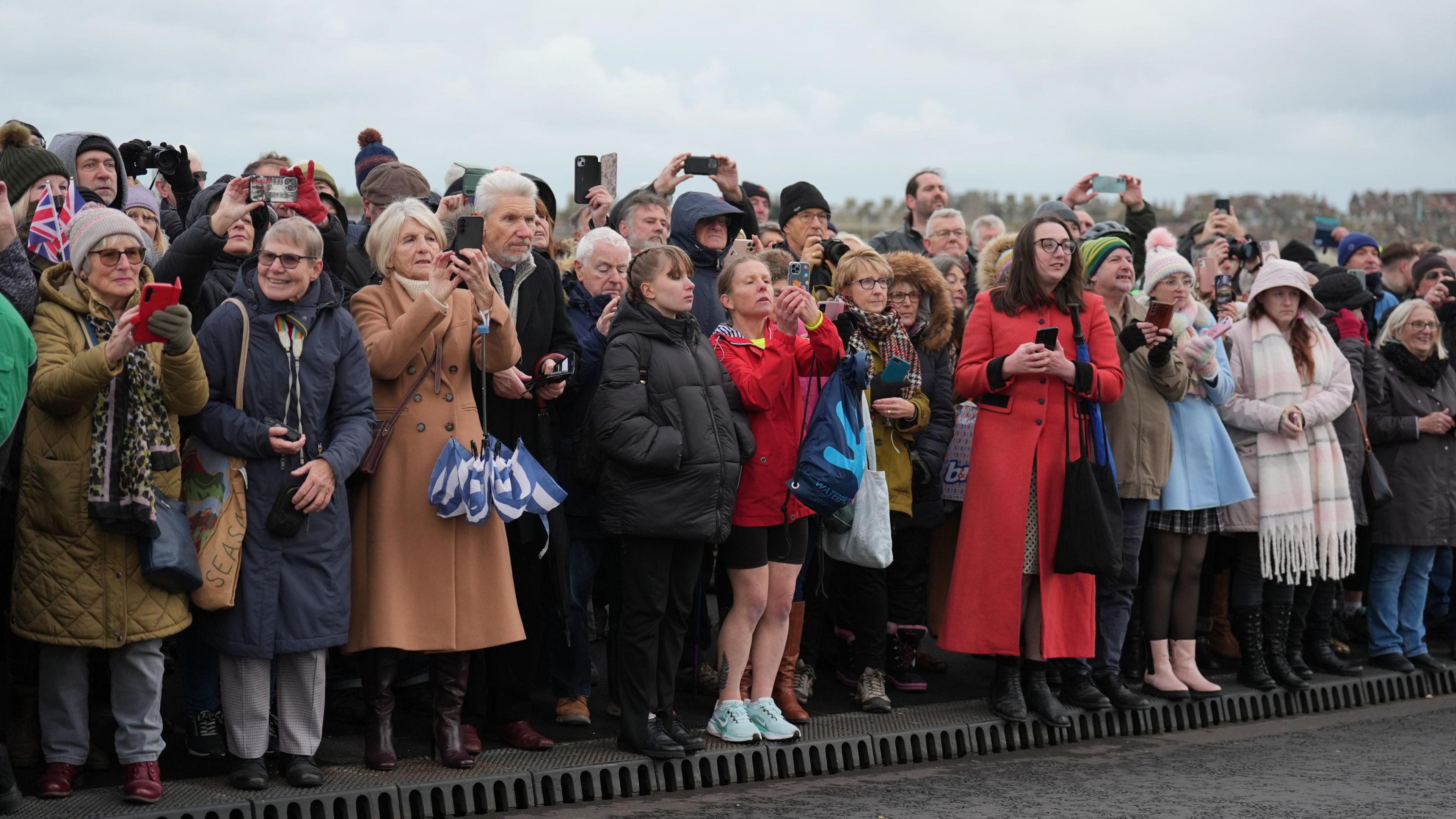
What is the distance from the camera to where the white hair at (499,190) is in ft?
20.1

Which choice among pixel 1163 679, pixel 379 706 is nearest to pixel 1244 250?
pixel 1163 679

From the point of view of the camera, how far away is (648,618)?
233 inches

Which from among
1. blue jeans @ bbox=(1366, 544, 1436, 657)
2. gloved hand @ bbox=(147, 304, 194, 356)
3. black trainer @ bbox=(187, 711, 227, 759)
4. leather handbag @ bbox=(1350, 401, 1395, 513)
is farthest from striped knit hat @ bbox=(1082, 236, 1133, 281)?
black trainer @ bbox=(187, 711, 227, 759)

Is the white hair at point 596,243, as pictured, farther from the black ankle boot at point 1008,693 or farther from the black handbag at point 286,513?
the black ankle boot at point 1008,693

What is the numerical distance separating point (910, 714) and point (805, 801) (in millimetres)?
1269

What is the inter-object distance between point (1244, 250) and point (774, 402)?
4305 millimetres

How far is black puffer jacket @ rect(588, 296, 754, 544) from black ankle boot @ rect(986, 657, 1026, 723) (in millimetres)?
1813

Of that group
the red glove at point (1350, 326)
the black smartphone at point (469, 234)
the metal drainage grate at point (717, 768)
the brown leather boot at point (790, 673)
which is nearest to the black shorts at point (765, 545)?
the brown leather boot at point (790, 673)

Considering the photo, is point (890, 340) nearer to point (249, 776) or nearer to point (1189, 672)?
point (1189, 672)

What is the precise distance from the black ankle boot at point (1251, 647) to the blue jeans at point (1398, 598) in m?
1.16

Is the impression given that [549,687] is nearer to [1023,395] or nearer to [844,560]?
[844,560]

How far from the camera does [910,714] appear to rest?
682 centimetres

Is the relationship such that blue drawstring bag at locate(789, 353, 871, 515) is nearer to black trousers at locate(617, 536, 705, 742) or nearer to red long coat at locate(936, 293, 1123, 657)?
black trousers at locate(617, 536, 705, 742)

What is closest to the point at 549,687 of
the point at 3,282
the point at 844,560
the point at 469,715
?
the point at 469,715
